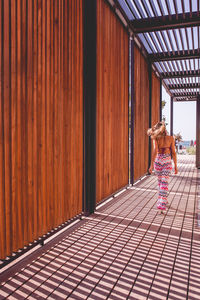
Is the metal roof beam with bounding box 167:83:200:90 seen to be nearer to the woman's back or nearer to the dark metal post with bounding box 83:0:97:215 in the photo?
the woman's back

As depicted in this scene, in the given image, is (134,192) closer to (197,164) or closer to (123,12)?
(123,12)

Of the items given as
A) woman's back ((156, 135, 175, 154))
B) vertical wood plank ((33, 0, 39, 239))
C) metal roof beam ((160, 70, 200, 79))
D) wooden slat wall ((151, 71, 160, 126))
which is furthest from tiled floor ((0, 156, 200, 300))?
metal roof beam ((160, 70, 200, 79))

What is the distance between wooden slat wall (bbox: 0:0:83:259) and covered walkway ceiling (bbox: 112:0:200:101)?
7.11 ft

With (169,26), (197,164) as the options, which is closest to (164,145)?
(169,26)

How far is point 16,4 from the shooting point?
2.26 meters

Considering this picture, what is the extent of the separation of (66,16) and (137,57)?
4171 mm

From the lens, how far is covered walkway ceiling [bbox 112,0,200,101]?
16.3 ft

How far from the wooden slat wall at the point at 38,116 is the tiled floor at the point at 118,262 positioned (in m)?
0.30

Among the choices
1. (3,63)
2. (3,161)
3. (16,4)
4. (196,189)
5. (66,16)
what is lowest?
(196,189)

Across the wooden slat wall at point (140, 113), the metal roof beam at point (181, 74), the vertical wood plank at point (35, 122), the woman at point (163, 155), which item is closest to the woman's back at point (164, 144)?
the woman at point (163, 155)

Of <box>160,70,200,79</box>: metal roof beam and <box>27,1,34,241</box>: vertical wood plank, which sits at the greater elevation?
<box>160,70,200,79</box>: metal roof beam

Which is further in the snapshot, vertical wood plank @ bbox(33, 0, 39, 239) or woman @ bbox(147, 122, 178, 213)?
woman @ bbox(147, 122, 178, 213)

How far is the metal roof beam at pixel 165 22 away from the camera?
17.2 ft

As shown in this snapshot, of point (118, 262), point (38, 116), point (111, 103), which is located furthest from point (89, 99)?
point (118, 262)
